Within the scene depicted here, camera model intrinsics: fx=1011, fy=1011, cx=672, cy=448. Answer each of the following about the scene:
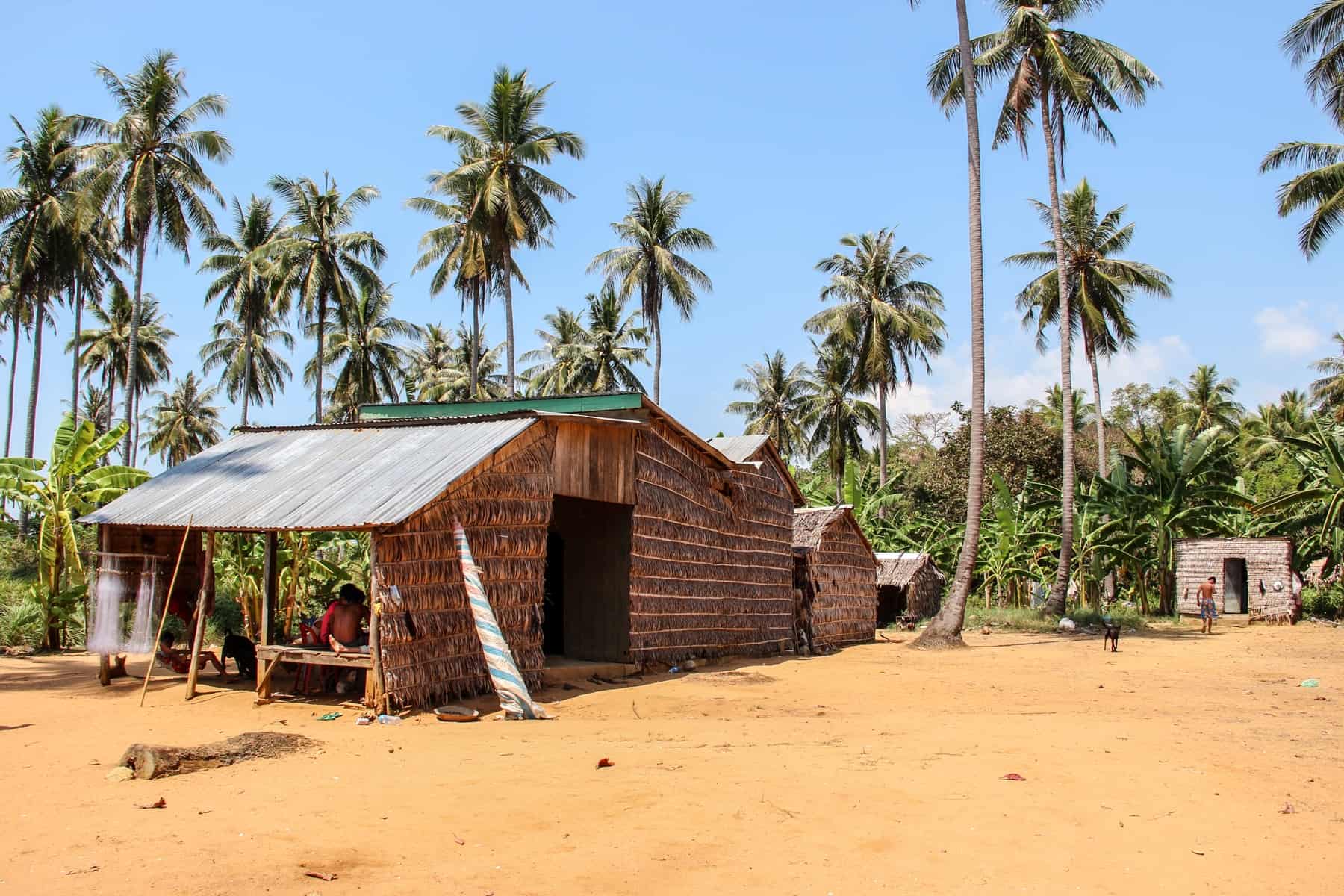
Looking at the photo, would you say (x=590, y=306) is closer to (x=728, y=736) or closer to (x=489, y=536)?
(x=489, y=536)

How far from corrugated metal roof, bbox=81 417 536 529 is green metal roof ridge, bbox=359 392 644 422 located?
0.93m

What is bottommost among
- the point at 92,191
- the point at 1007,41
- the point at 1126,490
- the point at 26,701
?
the point at 26,701

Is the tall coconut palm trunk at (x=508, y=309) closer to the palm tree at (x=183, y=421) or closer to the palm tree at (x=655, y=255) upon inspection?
the palm tree at (x=655, y=255)

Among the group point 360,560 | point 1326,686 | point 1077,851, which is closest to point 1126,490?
point 1326,686

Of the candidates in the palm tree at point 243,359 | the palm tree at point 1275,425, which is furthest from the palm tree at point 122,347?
the palm tree at point 1275,425

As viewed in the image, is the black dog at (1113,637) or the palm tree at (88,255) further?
the palm tree at (88,255)

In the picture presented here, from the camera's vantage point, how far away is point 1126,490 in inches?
1014

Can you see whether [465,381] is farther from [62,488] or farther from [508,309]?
[62,488]

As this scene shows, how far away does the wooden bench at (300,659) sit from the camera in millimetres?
9734

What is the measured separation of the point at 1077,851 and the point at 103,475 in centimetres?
1485

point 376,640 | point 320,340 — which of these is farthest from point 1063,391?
point 320,340

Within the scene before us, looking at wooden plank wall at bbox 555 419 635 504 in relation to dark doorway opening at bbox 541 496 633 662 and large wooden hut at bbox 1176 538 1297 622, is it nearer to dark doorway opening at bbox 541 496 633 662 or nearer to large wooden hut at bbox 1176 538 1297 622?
dark doorway opening at bbox 541 496 633 662

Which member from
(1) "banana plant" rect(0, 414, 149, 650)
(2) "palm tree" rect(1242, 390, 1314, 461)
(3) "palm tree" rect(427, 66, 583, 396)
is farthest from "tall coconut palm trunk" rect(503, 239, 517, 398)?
(2) "palm tree" rect(1242, 390, 1314, 461)

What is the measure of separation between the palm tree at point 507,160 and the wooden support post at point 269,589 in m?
16.4
